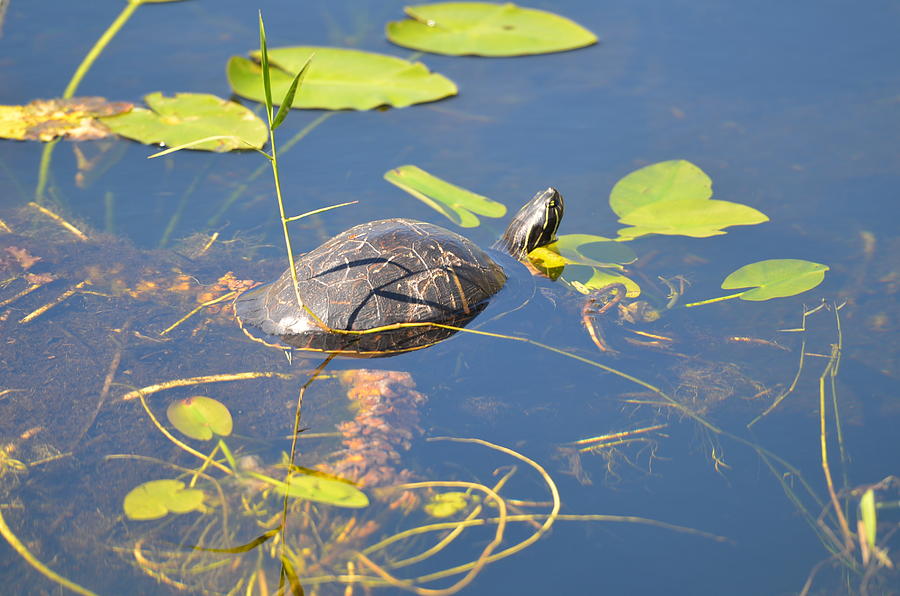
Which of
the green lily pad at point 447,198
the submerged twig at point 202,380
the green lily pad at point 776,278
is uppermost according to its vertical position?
the green lily pad at point 776,278

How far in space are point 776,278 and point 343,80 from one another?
2998mm

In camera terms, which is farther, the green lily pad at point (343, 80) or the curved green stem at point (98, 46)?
the curved green stem at point (98, 46)

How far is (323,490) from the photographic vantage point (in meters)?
2.88

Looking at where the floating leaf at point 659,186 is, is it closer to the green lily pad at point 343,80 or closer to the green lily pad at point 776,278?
the green lily pad at point 776,278

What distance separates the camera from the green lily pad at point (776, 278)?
3770mm

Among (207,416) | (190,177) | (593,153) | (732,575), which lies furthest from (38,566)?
(593,153)

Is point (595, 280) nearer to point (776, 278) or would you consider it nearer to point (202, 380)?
point (776, 278)

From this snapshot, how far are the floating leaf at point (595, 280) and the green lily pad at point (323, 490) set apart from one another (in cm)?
164

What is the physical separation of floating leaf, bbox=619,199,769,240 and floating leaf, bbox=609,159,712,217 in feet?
0.20

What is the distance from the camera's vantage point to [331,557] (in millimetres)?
2688

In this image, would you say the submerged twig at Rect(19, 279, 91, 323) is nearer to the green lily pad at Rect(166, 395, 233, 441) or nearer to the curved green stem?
the green lily pad at Rect(166, 395, 233, 441)

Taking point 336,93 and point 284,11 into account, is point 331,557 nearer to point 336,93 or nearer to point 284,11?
point 336,93

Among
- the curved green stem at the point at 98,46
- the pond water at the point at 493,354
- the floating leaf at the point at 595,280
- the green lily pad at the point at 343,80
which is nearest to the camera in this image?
the pond water at the point at 493,354

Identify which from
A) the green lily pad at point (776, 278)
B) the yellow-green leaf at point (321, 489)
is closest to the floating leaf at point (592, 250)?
the green lily pad at point (776, 278)
